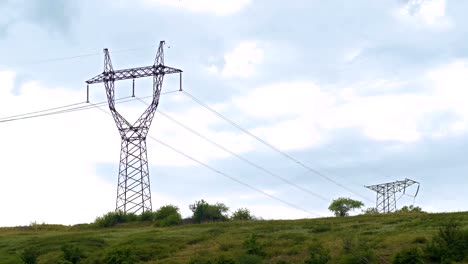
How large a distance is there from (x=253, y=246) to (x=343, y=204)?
4344 centimetres

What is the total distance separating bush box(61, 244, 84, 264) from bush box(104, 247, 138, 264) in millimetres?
2613

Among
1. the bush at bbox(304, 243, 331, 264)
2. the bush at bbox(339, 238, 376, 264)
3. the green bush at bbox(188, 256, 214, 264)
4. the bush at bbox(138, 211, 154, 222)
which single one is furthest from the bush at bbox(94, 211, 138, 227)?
the bush at bbox(339, 238, 376, 264)

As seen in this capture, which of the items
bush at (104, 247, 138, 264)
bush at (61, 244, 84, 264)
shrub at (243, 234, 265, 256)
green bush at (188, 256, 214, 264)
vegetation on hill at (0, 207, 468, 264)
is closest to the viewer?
vegetation on hill at (0, 207, 468, 264)

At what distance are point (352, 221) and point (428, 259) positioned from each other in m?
20.7

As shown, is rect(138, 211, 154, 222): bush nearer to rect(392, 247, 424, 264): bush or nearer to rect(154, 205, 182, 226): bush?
rect(154, 205, 182, 226): bush

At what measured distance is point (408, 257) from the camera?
43969 millimetres

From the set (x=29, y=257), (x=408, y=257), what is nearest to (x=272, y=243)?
(x=408, y=257)

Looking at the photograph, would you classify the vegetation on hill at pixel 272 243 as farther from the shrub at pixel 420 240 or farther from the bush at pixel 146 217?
the bush at pixel 146 217

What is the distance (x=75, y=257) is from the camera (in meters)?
53.9

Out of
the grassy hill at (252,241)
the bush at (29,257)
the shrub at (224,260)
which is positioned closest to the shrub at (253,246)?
the grassy hill at (252,241)

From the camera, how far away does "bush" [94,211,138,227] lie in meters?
78.9

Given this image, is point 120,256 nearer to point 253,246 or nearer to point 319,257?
point 253,246

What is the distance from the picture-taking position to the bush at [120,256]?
169ft

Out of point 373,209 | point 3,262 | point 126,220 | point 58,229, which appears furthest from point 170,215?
point 373,209
